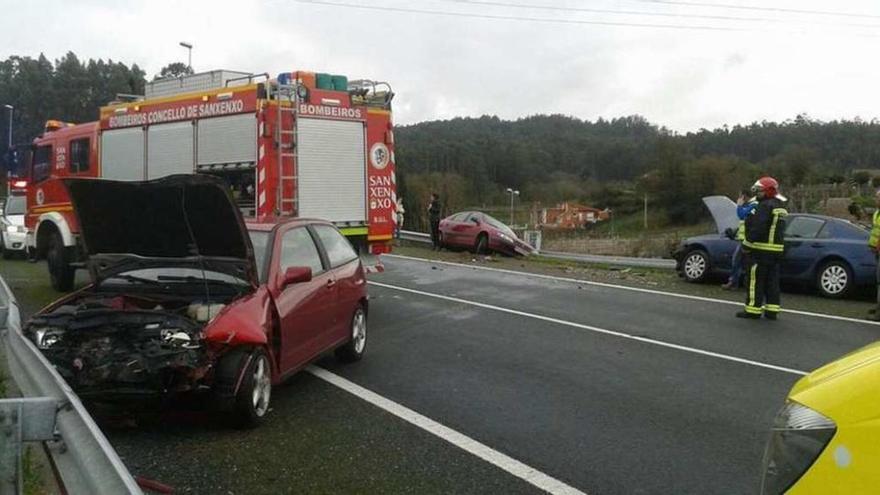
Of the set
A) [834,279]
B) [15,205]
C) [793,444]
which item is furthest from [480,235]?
[793,444]

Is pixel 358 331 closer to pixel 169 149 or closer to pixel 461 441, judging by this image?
pixel 461 441

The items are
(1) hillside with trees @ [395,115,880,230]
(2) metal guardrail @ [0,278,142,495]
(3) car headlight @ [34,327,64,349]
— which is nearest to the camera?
(2) metal guardrail @ [0,278,142,495]

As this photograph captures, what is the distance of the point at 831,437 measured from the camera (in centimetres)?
200

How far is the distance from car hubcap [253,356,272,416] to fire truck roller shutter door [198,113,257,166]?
5871mm

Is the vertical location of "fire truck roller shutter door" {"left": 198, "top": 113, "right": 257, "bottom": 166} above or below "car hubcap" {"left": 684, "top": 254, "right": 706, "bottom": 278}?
above

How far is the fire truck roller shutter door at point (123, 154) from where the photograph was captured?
12.6m

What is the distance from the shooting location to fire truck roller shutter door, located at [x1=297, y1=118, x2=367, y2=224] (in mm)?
10953

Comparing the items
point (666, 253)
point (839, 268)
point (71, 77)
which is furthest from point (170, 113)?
point (71, 77)

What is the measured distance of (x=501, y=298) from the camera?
12.2 metres

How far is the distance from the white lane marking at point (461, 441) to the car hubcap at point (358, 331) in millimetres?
620

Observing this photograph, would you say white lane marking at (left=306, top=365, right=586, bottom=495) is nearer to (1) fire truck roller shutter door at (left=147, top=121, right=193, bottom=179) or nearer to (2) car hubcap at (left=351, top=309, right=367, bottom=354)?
(2) car hubcap at (left=351, top=309, right=367, bottom=354)

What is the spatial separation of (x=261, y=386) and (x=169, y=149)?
775 centimetres

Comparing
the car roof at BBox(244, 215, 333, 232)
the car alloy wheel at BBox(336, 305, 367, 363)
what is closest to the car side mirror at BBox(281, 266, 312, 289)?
the car roof at BBox(244, 215, 333, 232)

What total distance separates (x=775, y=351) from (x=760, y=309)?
2.23m
